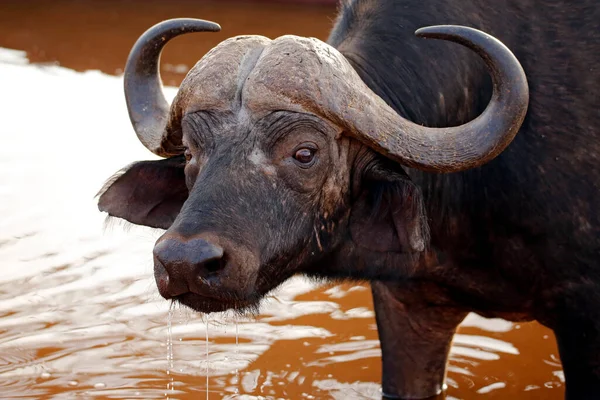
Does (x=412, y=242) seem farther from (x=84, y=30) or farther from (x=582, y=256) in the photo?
(x=84, y=30)

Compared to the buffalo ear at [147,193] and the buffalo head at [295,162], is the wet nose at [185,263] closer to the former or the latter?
the buffalo head at [295,162]

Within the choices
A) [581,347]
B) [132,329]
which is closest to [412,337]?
[581,347]

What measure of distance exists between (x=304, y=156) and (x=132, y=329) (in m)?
2.28

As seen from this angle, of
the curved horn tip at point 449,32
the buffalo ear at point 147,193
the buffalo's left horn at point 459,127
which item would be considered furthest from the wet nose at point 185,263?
the curved horn tip at point 449,32

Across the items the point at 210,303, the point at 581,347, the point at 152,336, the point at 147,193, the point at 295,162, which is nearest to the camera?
the point at 210,303

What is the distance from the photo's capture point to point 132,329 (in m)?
5.64

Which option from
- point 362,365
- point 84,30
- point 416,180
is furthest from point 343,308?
point 84,30

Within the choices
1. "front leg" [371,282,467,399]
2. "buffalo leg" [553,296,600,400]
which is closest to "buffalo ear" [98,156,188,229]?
"front leg" [371,282,467,399]

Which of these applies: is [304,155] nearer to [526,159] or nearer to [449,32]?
[449,32]

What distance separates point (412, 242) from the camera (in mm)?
3834

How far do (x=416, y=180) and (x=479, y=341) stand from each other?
1900 mm

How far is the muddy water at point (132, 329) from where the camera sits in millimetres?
5074

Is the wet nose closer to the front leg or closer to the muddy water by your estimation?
the muddy water

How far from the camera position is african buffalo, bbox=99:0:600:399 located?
354 centimetres
